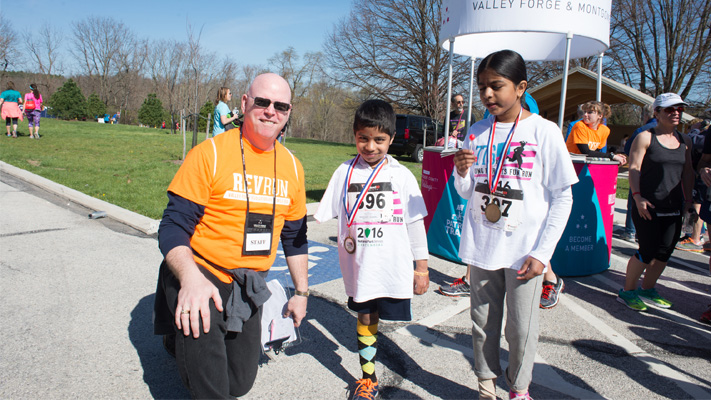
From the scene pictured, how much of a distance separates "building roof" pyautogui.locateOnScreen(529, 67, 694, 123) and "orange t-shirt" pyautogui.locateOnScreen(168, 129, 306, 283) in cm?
1705

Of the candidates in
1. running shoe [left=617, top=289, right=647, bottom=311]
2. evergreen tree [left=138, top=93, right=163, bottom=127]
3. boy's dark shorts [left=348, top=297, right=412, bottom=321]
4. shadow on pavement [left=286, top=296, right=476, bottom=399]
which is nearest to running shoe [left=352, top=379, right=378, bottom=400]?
shadow on pavement [left=286, top=296, right=476, bottom=399]

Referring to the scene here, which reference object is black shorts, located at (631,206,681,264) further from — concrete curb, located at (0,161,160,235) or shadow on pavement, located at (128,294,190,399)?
concrete curb, located at (0,161,160,235)

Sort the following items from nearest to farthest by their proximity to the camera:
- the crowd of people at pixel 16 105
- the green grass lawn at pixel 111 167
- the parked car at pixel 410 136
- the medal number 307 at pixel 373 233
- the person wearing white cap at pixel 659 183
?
the medal number 307 at pixel 373 233
the person wearing white cap at pixel 659 183
the green grass lawn at pixel 111 167
the crowd of people at pixel 16 105
the parked car at pixel 410 136

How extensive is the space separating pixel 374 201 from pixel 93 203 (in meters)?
6.19

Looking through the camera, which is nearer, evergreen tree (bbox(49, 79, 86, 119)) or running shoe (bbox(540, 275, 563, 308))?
running shoe (bbox(540, 275, 563, 308))

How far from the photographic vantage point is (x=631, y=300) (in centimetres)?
432

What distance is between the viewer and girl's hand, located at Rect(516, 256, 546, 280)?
7.39 feet

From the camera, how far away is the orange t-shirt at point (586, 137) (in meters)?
5.45

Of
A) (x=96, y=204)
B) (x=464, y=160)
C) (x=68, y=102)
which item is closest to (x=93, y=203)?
(x=96, y=204)

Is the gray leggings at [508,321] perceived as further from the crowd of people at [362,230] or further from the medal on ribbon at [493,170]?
the medal on ribbon at [493,170]

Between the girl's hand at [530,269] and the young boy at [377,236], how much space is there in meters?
0.58

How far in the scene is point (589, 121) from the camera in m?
5.48

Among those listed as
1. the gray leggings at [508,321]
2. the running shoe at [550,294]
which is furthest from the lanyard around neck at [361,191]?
the running shoe at [550,294]

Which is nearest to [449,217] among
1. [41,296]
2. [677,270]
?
[677,270]
